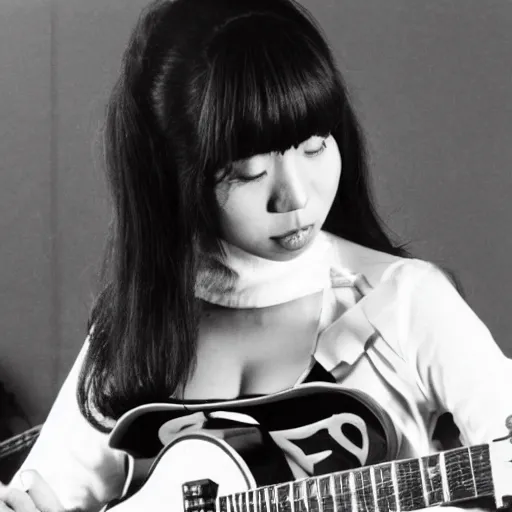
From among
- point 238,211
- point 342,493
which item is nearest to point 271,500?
point 342,493

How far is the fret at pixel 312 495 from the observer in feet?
4.50

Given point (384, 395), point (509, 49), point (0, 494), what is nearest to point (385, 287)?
point (384, 395)

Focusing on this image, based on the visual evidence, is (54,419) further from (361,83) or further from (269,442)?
(361,83)

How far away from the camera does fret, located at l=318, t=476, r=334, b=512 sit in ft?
4.47

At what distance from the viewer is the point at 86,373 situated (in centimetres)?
168

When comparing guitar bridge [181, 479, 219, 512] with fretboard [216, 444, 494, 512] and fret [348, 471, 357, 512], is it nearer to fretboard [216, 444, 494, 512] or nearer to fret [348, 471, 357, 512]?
fretboard [216, 444, 494, 512]

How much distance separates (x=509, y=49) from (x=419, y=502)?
0.66 m

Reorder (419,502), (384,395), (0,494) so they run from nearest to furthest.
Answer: (419,502)
(384,395)
(0,494)

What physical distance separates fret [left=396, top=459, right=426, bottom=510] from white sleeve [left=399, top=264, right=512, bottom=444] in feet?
0.27

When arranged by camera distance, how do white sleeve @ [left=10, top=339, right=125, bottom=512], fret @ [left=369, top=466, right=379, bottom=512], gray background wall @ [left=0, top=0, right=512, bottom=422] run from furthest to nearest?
white sleeve @ [left=10, top=339, right=125, bottom=512] < gray background wall @ [left=0, top=0, right=512, bottom=422] < fret @ [left=369, top=466, right=379, bottom=512]

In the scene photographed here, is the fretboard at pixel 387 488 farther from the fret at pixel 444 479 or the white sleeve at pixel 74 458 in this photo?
the white sleeve at pixel 74 458

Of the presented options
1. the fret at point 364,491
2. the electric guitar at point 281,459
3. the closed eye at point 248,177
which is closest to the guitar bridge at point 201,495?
the electric guitar at point 281,459

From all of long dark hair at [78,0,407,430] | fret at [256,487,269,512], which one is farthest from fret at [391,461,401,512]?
long dark hair at [78,0,407,430]

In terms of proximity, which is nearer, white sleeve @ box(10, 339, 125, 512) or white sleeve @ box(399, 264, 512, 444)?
white sleeve @ box(399, 264, 512, 444)
